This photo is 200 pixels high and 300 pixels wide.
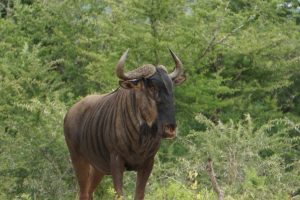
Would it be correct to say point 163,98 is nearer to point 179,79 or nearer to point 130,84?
point 130,84

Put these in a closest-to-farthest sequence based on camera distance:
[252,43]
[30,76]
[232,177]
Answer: [232,177]
[30,76]
[252,43]

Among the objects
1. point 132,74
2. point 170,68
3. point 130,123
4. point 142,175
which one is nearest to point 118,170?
point 142,175

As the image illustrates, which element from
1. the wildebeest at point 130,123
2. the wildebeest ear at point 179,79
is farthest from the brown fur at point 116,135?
the wildebeest ear at point 179,79

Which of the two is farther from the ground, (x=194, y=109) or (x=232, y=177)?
(x=232, y=177)

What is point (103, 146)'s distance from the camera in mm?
6566

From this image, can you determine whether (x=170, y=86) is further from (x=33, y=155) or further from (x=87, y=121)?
(x=33, y=155)

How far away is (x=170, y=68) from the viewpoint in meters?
14.9

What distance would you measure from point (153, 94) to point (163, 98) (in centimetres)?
10

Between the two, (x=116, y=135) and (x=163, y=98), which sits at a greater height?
(x=163, y=98)

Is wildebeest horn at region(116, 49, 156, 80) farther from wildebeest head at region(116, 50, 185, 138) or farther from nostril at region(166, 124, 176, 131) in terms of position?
nostril at region(166, 124, 176, 131)

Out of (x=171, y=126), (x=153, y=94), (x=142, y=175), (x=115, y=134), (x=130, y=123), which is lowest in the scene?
(x=142, y=175)

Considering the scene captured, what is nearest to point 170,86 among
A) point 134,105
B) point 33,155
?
point 134,105

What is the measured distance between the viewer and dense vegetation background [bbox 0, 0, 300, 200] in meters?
11.2

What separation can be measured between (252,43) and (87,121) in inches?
424
